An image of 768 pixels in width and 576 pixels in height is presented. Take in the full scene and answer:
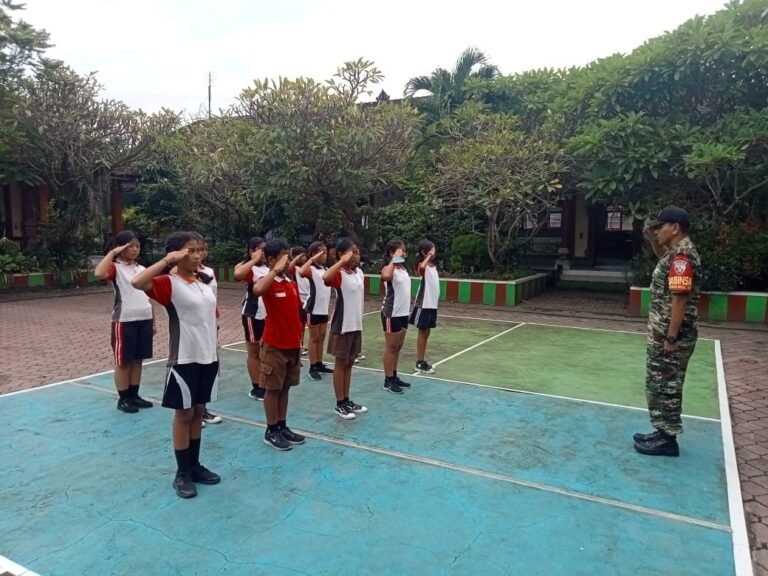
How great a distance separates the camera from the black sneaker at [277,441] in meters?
4.13

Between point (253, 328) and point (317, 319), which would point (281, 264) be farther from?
point (317, 319)

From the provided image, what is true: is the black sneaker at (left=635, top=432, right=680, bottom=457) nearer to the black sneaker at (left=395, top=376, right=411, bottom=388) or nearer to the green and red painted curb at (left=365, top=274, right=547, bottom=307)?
the black sneaker at (left=395, top=376, right=411, bottom=388)

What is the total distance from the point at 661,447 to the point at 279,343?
2759mm

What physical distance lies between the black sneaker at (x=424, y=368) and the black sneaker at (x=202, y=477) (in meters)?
3.13

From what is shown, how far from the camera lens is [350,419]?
4.80m

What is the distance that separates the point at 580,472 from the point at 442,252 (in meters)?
10.6

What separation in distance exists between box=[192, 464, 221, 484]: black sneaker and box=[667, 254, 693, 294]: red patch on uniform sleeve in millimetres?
3186

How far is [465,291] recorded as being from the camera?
12.6 meters

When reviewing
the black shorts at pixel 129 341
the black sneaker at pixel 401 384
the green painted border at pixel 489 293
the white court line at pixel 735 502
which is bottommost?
the white court line at pixel 735 502

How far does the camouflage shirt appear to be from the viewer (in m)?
3.84

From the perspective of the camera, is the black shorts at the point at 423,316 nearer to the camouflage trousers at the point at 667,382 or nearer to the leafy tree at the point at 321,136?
the camouflage trousers at the point at 667,382

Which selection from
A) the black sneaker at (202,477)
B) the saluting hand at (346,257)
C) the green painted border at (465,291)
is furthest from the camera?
the green painted border at (465,291)

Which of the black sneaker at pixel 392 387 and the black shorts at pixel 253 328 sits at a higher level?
the black shorts at pixel 253 328

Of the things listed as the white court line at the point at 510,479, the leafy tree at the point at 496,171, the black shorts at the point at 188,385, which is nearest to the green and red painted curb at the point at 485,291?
the leafy tree at the point at 496,171
